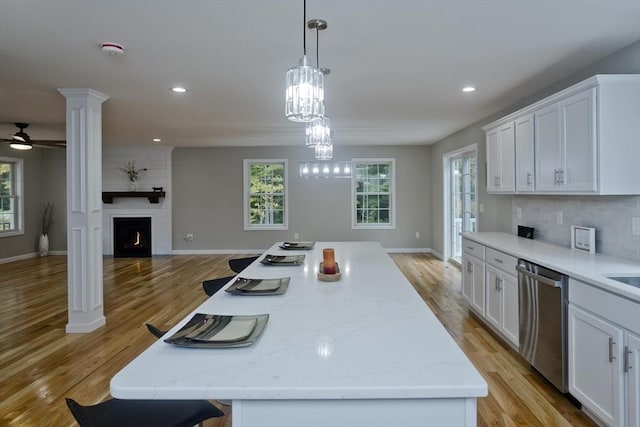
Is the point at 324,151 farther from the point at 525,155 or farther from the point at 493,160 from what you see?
the point at 493,160

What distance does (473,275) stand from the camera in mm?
4094

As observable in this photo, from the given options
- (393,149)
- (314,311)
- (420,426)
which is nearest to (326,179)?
(393,149)

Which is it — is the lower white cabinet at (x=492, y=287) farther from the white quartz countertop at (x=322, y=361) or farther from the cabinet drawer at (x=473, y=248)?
the white quartz countertop at (x=322, y=361)

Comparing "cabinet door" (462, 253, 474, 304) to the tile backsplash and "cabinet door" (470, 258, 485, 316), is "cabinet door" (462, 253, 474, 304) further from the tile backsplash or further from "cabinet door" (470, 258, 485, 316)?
the tile backsplash

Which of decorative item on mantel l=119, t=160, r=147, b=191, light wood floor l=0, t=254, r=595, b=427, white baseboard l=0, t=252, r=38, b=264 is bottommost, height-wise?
light wood floor l=0, t=254, r=595, b=427

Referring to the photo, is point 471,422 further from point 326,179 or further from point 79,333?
point 326,179

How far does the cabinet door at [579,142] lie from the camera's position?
2.66 m

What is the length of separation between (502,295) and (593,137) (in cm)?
146

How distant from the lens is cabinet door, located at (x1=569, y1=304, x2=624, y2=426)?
1.99 m

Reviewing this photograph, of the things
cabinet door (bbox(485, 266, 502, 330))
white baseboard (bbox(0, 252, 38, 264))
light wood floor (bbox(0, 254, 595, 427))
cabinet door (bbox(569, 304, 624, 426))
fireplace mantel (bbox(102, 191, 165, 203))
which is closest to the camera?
cabinet door (bbox(569, 304, 624, 426))

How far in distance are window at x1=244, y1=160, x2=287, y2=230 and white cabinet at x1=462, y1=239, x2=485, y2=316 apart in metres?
4.94

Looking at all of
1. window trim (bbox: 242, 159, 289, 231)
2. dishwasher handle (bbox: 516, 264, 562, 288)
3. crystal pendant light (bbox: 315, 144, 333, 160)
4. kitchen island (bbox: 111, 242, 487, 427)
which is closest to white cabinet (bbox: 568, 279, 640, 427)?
dishwasher handle (bbox: 516, 264, 562, 288)

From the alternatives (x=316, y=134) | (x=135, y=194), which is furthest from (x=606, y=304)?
(x=135, y=194)

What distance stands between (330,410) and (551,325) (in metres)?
2.19
